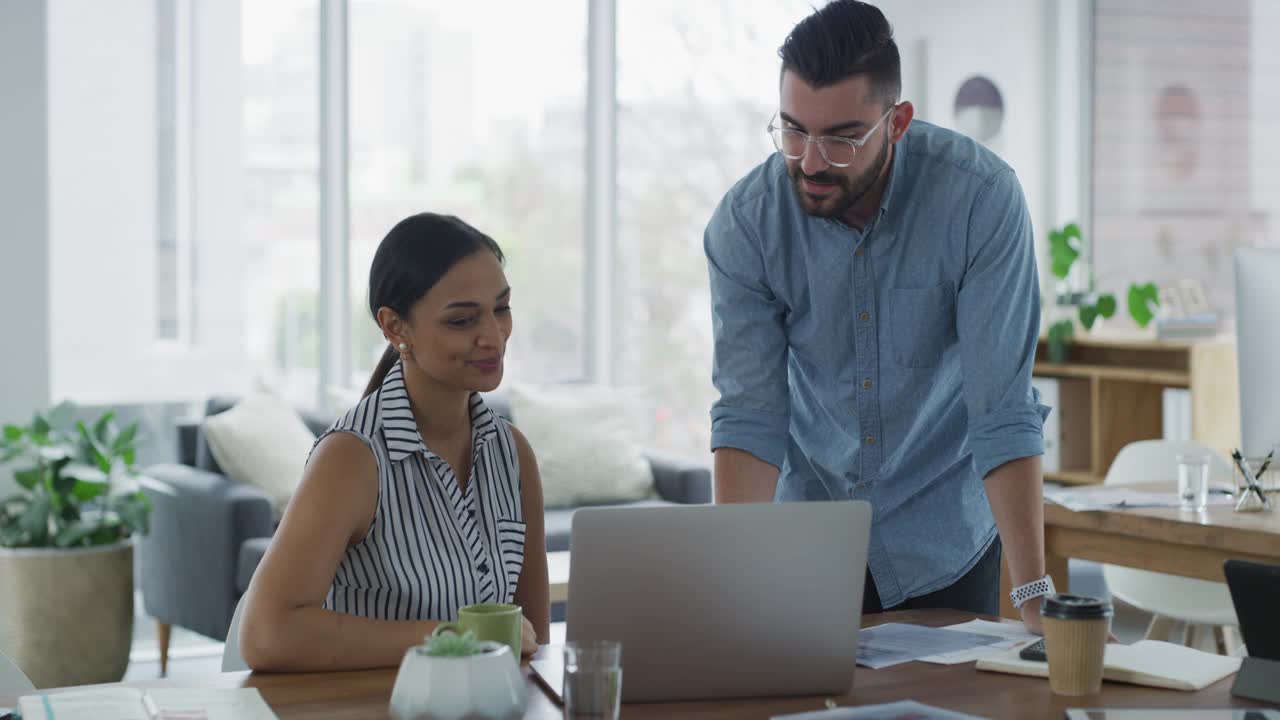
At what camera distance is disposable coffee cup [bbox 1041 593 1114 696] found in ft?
4.98

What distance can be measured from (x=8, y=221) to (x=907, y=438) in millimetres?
3548

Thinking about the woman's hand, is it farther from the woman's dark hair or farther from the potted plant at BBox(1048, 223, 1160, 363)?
the potted plant at BBox(1048, 223, 1160, 363)

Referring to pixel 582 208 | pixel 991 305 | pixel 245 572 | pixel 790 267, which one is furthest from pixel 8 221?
pixel 991 305

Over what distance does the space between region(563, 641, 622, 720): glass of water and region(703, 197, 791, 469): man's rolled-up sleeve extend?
31.2 inches

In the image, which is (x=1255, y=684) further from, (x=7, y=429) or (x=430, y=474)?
(x=7, y=429)

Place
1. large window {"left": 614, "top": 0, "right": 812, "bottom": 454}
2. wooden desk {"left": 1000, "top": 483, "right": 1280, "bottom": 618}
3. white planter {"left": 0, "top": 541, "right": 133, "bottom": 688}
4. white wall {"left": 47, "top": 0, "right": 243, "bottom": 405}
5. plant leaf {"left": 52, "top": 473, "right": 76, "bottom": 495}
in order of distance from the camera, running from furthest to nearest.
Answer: large window {"left": 614, "top": 0, "right": 812, "bottom": 454} < white wall {"left": 47, "top": 0, "right": 243, "bottom": 405} < plant leaf {"left": 52, "top": 473, "right": 76, "bottom": 495} < white planter {"left": 0, "top": 541, "right": 133, "bottom": 688} < wooden desk {"left": 1000, "top": 483, "right": 1280, "bottom": 618}

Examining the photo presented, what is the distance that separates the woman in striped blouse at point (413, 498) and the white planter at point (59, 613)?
250 cm

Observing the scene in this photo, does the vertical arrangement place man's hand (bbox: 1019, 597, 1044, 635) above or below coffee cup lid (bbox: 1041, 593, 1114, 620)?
below

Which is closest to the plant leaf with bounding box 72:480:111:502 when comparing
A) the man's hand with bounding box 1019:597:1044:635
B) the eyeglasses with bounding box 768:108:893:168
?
the eyeglasses with bounding box 768:108:893:168

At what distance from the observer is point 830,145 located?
191cm

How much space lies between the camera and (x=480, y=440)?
200cm

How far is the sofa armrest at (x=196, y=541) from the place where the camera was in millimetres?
4223

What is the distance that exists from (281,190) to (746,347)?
3619mm

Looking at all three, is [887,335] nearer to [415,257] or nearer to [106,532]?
[415,257]
